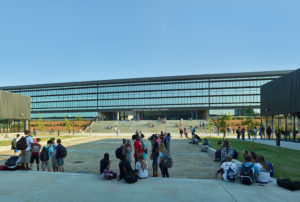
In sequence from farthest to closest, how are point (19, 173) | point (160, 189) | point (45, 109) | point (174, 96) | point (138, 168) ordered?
1. point (45, 109)
2. point (174, 96)
3. point (19, 173)
4. point (138, 168)
5. point (160, 189)

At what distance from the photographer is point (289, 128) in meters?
24.4

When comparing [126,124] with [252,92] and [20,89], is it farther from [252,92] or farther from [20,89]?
[20,89]

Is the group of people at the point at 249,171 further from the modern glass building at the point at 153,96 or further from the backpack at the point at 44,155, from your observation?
the modern glass building at the point at 153,96

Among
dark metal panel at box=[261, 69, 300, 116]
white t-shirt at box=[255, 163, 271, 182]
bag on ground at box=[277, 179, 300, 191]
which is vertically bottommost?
bag on ground at box=[277, 179, 300, 191]

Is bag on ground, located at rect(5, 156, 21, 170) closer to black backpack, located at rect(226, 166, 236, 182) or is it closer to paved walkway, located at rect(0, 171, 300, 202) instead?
paved walkway, located at rect(0, 171, 300, 202)

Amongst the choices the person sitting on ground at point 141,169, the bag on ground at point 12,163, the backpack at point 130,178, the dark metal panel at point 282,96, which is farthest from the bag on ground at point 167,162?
the dark metal panel at point 282,96

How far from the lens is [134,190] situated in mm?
6148

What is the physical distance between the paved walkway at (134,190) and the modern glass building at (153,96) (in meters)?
65.9

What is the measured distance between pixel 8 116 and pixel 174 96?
2039 inches

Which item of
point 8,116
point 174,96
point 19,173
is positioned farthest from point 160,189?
point 174,96

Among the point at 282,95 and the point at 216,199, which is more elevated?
the point at 282,95

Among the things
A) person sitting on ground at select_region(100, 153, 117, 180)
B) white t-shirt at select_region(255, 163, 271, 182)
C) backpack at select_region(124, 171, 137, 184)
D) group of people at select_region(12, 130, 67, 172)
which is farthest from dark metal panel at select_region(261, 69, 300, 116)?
group of people at select_region(12, 130, 67, 172)

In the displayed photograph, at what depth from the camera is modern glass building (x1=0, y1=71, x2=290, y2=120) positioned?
2719 inches

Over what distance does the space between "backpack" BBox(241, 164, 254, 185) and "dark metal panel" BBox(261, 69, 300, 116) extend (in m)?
Answer: 19.4
